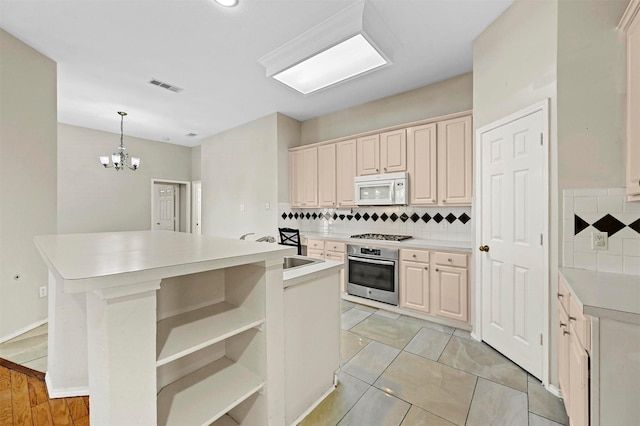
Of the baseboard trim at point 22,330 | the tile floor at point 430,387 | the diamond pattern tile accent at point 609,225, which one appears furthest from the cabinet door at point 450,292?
the baseboard trim at point 22,330

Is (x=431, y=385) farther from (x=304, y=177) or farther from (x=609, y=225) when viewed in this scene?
(x=304, y=177)

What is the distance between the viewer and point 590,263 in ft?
5.57

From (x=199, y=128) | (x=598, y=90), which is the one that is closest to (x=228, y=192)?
(x=199, y=128)

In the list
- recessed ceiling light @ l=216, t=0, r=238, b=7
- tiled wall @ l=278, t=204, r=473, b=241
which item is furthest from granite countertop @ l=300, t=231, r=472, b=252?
recessed ceiling light @ l=216, t=0, r=238, b=7

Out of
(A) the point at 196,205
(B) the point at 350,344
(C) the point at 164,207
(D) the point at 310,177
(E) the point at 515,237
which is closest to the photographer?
(E) the point at 515,237

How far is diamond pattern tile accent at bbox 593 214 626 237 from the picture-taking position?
5.32 ft

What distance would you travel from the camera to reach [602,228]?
1663 millimetres

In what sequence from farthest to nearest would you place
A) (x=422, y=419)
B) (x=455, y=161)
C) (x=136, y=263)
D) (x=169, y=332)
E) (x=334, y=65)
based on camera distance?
1. (x=455, y=161)
2. (x=334, y=65)
3. (x=422, y=419)
4. (x=169, y=332)
5. (x=136, y=263)

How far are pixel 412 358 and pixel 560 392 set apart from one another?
0.95 metres

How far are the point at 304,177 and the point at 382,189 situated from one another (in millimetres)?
1481

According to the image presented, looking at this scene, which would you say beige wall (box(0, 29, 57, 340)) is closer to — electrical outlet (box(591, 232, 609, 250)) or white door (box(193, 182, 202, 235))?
white door (box(193, 182, 202, 235))

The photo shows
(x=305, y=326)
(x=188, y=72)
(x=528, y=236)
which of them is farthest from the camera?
(x=188, y=72)

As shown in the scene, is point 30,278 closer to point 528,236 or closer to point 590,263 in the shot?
point 528,236

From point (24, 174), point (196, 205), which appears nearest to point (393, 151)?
point (24, 174)
